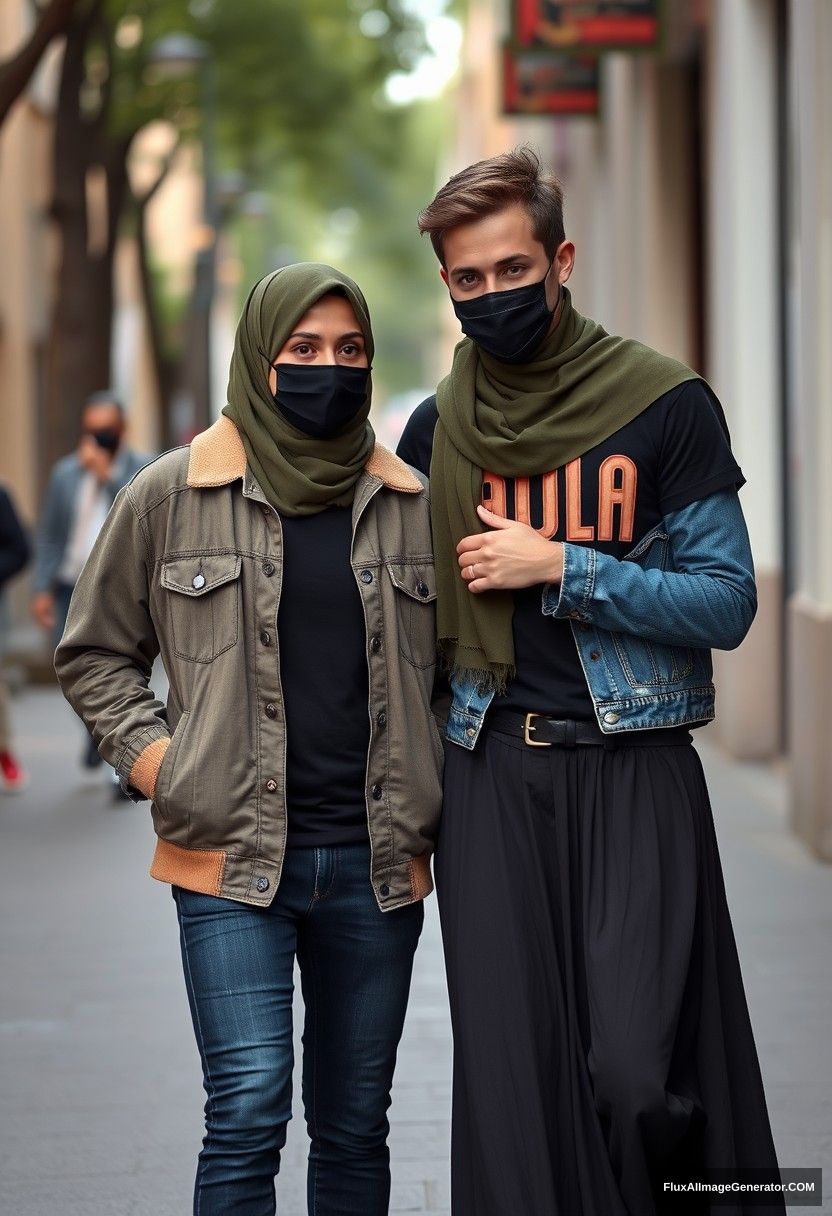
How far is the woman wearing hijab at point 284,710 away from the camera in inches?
126

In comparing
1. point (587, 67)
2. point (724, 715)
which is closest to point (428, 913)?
point (724, 715)

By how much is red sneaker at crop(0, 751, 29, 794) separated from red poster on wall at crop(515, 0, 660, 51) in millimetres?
5576

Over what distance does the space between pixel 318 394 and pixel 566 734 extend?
27.9 inches

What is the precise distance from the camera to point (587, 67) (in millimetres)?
16797

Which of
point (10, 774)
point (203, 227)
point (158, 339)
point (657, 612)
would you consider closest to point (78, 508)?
point (10, 774)

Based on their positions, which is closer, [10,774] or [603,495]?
[603,495]

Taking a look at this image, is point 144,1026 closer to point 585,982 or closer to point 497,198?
point 585,982

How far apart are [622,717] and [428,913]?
14.7 feet

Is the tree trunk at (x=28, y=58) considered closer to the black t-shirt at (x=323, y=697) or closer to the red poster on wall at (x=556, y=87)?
the red poster on wall at (x=556, y=87)

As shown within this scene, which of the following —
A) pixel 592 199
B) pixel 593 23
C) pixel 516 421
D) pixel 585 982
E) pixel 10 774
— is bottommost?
pixel 10 774

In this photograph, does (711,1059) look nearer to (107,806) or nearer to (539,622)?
(539,622)

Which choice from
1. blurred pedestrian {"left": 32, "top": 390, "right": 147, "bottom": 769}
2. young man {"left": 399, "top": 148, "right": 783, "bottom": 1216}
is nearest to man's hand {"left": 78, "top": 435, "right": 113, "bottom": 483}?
blurred pedestrian {"left": 32, "top": 390, "right": 147, "bottom": 769}

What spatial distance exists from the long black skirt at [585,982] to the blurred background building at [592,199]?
189 inches

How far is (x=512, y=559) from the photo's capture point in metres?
3.11
